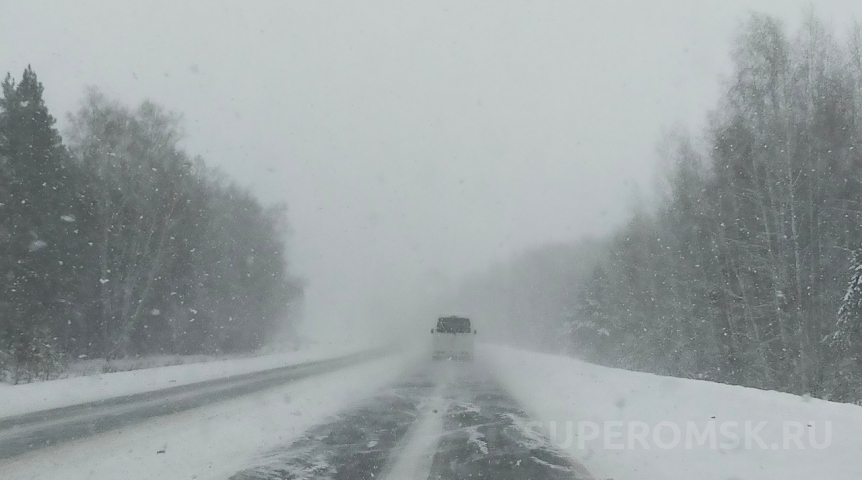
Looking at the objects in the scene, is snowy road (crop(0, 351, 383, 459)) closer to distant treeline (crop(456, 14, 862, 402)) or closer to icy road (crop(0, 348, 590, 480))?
icy road (crop(0, 348, 590, 480))

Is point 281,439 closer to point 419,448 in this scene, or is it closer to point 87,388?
point 419,448

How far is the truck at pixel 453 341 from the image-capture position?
94.1 ft

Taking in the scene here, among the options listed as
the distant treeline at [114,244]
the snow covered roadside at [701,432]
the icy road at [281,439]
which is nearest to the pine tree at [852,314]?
the snow covered roadside at [701,432]

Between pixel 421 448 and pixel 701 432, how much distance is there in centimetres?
366

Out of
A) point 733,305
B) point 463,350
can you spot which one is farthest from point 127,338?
point 733,305

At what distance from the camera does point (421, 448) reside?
8.29 meters

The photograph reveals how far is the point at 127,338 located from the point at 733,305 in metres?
31.0

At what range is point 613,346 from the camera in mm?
45812

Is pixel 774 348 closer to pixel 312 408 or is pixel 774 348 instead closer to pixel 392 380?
pixel 392 380

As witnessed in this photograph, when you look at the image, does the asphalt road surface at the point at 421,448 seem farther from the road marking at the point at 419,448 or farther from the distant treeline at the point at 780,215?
the distant treeline at the point at 780,215

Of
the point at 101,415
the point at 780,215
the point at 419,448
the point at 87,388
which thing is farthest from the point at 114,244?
the point at 780,215

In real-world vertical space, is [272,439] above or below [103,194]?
below

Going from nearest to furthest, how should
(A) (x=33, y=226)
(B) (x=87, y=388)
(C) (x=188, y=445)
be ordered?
(C) (x=188, y=445), (B) (x=87, y=388), (A) (x=33, y=226)

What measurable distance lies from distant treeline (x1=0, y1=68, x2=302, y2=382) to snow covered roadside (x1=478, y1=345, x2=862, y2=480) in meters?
14.4
